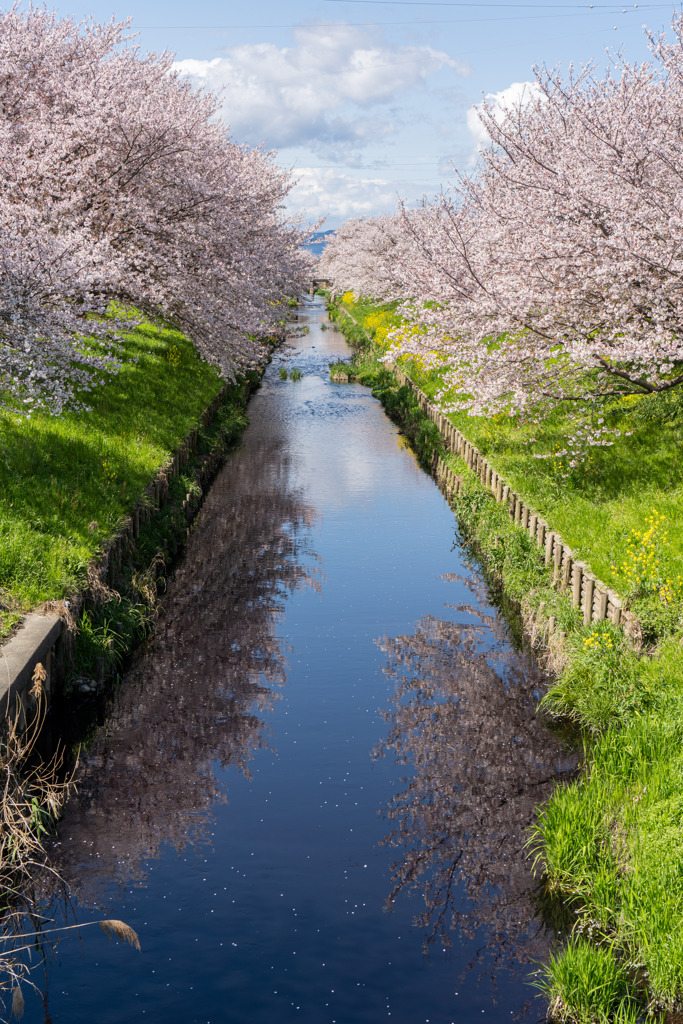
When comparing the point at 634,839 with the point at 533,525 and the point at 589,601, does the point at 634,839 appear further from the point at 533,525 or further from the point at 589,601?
the point at 533,525

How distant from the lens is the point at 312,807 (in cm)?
1027

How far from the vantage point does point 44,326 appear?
14.3m

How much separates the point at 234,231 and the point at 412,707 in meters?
17.4

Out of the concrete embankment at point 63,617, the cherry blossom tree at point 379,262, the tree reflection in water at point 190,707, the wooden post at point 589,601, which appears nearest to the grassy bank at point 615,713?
the wooden post at point 589,601

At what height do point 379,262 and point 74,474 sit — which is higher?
point 379,262

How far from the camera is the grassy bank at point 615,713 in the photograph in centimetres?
721

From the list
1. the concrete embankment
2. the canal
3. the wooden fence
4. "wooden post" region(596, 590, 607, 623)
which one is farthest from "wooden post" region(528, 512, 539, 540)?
the concrete embankment

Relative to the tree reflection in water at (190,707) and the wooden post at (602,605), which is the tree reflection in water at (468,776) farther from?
the tree reflection in water at (190,707)

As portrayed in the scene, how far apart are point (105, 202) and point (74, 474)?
873 centimetres

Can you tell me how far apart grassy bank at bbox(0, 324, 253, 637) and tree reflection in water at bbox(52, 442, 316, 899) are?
76.4 inches

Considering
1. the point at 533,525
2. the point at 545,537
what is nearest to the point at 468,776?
the point at 545,537

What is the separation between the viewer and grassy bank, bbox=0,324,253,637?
13.0 metres

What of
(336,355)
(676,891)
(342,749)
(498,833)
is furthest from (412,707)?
(336,355)

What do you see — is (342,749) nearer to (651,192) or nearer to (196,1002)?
(196,1002)
